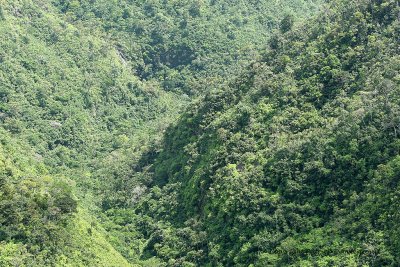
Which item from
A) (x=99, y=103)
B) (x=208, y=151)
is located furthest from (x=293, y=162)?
(x=99, y=103)

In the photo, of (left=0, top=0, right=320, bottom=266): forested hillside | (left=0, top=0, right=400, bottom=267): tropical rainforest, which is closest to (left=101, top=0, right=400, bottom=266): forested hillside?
(left=0, top=0, right=400, bottom=267): tropical rainforest

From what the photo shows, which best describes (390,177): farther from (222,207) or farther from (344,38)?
(344,38)

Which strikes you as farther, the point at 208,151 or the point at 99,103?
the point at 99,103

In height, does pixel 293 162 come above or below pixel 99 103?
above

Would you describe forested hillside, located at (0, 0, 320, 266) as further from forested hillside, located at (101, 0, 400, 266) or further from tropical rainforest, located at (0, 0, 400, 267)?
forested hillside, located at (101, 0, 400, 266)

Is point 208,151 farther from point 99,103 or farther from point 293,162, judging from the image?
point 99,103

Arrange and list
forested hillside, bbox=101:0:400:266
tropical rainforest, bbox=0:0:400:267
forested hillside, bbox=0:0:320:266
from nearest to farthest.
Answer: forested hillside, bbox=101:0:400:266 → tropical rainforest, bbox=0:0:400:267 → forested hillside, bbox=0:0:320:266

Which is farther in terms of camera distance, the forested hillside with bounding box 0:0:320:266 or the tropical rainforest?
the forested hillside with bounding box 0:0:320:266
